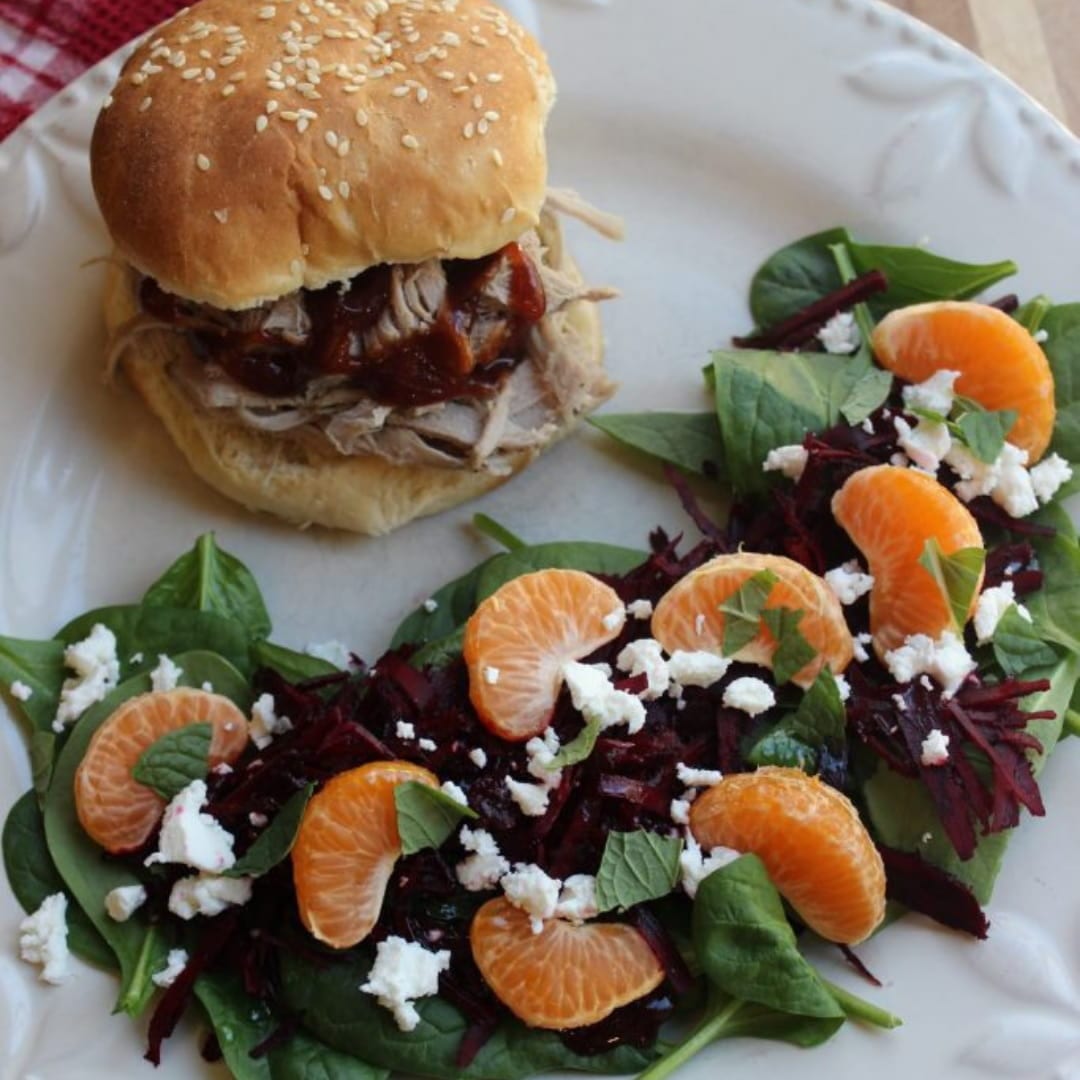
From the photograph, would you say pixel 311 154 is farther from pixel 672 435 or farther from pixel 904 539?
pixel 904 539

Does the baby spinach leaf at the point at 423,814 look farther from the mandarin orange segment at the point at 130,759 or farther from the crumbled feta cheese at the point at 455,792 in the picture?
the mandarin orange segment at the point at 130,759

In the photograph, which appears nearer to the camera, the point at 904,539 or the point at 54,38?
the point at 904,539

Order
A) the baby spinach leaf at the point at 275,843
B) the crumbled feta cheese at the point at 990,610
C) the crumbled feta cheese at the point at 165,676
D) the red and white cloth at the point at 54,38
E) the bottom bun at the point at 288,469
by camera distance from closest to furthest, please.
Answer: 1. the baby spinach leaf at the point at 275,843
2. the crumbled feta cheese at the point at 990,610
3. the crumbled feta cheese at the point at 165,676
4. the bottom bun at the point at 288,469
5. the red and white cloth at the point at 54,38

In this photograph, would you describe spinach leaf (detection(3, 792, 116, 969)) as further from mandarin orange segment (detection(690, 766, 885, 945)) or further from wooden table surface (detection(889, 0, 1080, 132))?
wooden table surface (detection(889, 0, 1080, 132))

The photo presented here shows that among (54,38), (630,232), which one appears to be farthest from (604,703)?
(54,38)

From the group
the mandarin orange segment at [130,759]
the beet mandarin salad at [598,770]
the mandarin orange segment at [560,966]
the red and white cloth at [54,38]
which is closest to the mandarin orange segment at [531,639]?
the beet mandarin salad at [598,770]

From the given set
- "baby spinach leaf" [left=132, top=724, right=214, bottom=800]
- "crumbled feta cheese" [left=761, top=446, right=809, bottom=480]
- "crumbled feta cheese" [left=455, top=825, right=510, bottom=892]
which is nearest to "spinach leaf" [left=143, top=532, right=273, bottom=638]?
"baby spinach leaf" [left=132, top=724, right=214, bottom=800]
